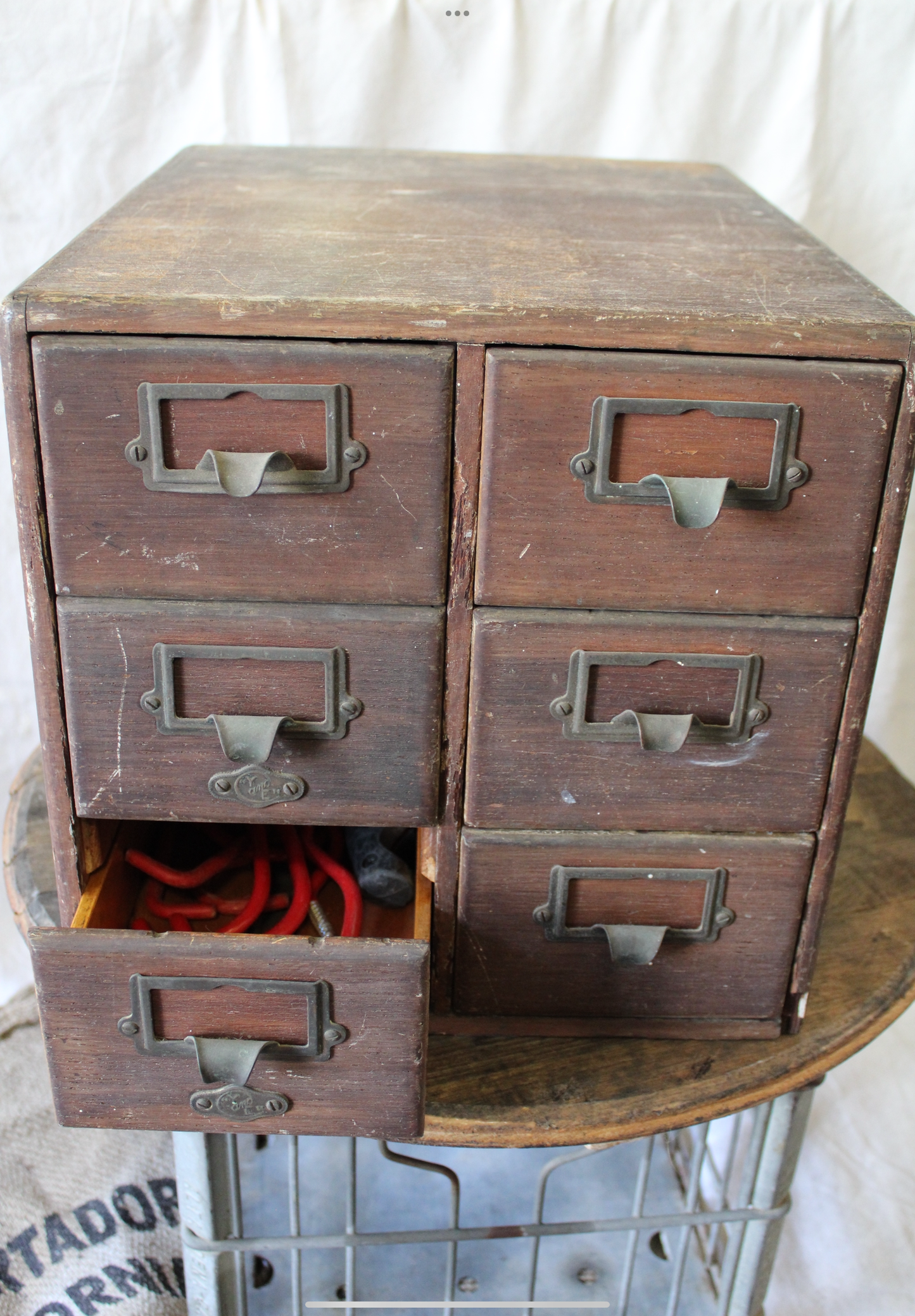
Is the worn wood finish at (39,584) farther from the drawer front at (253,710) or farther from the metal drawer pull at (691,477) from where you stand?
the metal drawer pull at (691,477)

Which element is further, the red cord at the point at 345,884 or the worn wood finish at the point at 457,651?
the red cord at the point at 345,884

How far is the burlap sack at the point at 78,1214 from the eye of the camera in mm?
1529

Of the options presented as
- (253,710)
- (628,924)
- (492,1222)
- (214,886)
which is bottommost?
(492,1222)

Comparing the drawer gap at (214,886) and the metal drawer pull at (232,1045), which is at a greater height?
the metal drawer pull at (232,1045)

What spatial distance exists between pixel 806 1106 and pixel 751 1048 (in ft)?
0.47

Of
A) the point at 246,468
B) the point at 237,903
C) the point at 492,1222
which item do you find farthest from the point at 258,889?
the point at 492,1222

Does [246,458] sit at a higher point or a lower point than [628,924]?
higher

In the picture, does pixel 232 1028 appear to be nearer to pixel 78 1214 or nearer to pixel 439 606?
pixel 439 606

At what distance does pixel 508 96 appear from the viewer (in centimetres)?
163

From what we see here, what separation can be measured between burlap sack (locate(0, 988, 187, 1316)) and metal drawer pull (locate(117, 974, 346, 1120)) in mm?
749

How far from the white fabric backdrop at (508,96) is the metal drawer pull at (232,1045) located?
1098 millimetres

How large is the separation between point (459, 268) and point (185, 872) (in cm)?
63

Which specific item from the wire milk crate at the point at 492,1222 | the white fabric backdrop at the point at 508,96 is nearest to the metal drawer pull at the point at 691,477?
the wire milk crate at the point at 492,1222

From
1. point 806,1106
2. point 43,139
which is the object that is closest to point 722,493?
point 806,1106
